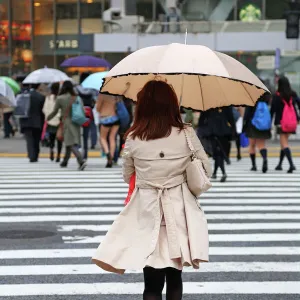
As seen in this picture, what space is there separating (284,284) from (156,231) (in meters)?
2.45

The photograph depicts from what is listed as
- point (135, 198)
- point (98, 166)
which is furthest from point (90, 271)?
point (98, 166)

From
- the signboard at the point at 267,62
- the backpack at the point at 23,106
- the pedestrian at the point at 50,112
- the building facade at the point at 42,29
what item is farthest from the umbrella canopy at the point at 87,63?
the building facade at the point at 42,29

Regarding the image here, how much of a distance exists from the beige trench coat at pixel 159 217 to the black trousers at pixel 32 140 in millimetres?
13202

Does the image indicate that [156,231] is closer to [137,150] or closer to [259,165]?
[137,150]

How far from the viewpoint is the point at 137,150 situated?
488cm

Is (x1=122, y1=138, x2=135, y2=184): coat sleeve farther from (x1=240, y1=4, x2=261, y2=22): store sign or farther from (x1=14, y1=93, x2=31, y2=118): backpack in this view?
(x1=240, y1=4, x2=261, y2=22): store sign

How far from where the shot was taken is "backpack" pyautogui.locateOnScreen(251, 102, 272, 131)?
15391 mm

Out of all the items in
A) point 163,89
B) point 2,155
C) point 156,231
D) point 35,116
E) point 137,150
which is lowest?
point 2,155

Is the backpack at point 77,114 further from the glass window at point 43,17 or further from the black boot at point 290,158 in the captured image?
the glass window at point 43,17

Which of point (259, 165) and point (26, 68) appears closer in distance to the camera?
point (259, 165)

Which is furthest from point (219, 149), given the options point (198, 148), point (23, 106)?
point (198, 148)

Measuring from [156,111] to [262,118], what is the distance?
10.9 meters

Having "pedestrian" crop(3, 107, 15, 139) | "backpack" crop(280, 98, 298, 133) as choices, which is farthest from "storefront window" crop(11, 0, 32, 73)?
"backpack" crop(280, 98, 298, 133)

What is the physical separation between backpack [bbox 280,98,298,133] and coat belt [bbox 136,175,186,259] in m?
10.7
